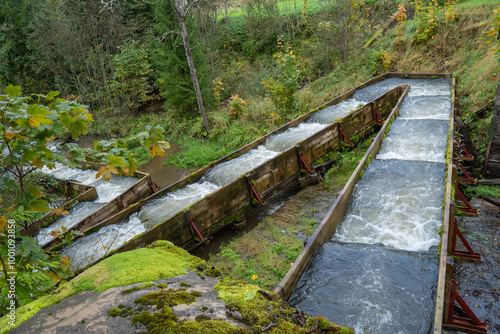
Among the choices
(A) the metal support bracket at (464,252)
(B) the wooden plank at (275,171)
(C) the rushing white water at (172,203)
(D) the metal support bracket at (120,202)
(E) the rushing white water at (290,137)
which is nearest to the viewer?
(A) the metal support bracket at (464,252)

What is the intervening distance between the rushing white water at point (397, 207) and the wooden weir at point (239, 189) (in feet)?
6.53

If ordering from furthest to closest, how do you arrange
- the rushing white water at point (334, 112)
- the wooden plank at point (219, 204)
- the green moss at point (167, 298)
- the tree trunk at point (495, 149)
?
the rushing white water at point (334, 112), the tree trunk at point (495, 149), the wooden plank at point (219, 204), the green moss at point (167, 298)

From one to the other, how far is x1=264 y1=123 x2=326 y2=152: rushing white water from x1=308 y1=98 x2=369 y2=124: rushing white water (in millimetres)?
394

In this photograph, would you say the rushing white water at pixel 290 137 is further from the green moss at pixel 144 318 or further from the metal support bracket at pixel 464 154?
the green moss at pixel 144 318

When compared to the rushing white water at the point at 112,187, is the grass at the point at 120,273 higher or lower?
higher

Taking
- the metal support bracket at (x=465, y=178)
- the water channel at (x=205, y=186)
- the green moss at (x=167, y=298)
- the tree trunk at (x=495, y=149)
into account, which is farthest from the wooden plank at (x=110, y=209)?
the tree trunk at (x=495, y=149)

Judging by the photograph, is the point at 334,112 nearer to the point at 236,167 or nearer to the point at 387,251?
the point at 236,167

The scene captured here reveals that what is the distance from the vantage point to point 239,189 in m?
7.58

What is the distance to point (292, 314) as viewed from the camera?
2.68 meters

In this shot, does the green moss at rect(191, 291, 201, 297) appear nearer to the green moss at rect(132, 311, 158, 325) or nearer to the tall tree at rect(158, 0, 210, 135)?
the green moss at rect(132, 311, 158, 325)

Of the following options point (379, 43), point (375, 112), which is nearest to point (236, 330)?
point (375, 112)

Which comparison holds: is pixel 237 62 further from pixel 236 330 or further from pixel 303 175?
pixel 236 330

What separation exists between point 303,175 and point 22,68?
71.0 feet

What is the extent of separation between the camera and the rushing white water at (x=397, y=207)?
5809 millimetres
